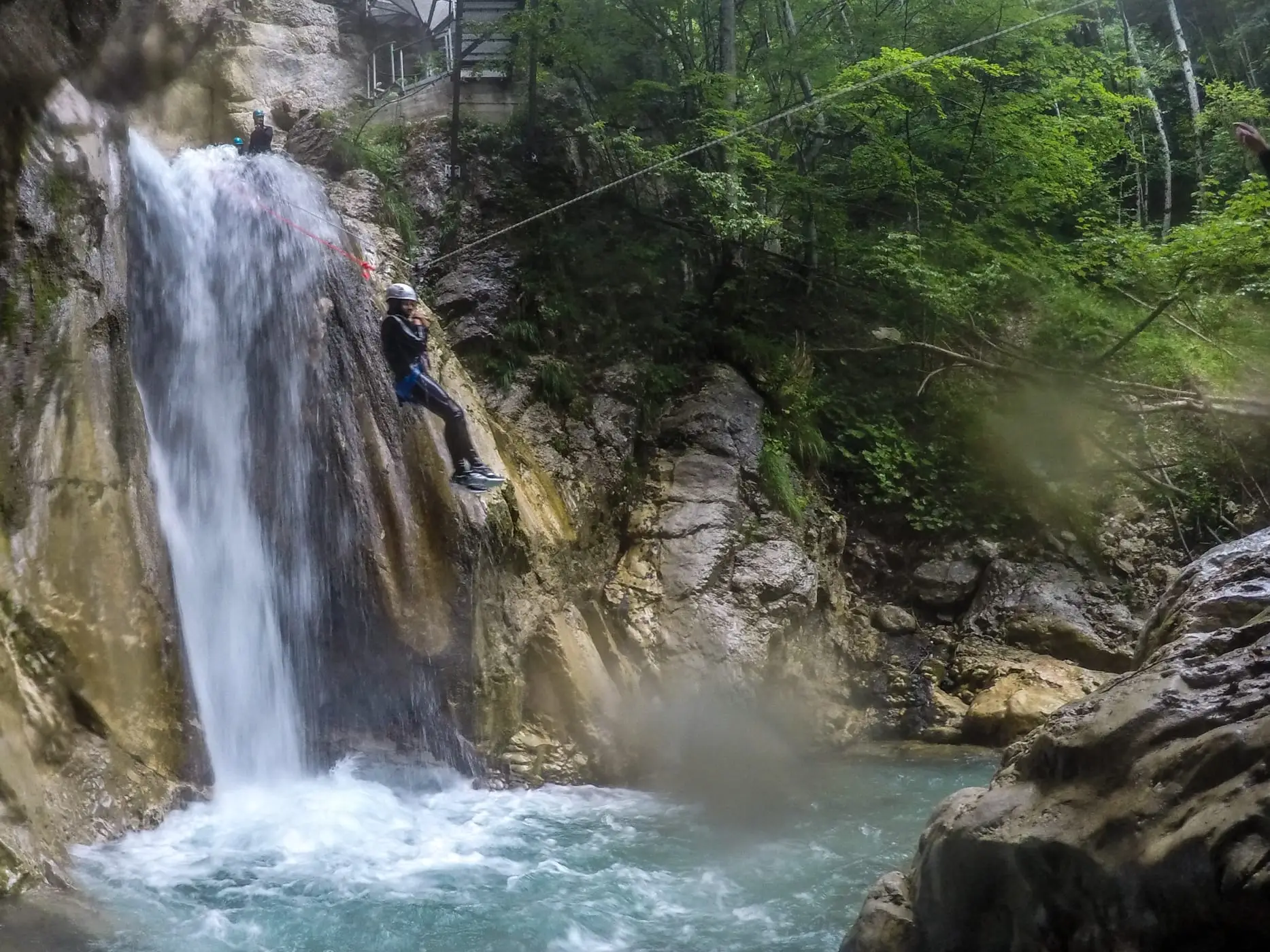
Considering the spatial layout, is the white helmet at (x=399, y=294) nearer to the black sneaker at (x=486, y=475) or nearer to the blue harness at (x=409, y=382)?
the blue harness at (x=409, y=382)

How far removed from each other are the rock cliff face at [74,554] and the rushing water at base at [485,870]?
0.46 metres

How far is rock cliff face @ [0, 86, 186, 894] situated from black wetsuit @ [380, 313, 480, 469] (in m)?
2.17

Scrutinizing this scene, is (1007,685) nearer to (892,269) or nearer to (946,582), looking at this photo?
(946,582)

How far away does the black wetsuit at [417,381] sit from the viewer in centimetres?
742

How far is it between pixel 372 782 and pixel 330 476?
264 centimetres

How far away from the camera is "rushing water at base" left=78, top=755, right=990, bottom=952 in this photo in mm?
5824

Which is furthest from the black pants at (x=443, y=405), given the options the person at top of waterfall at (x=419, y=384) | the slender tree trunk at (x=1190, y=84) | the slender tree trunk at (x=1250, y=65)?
the slender tree trunk at (x=1250, y=65)

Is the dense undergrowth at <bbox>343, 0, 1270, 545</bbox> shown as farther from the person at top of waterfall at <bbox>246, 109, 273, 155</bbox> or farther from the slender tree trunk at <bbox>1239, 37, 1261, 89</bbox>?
the slender tree trunk at <bbox>1239, 37, 1261, 89</bbox>

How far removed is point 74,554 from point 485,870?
141 inches

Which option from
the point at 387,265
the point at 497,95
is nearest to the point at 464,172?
the point at 497,95

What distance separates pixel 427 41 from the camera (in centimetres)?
2064

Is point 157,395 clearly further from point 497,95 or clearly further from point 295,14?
point 295,14

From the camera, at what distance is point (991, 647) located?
452 inches

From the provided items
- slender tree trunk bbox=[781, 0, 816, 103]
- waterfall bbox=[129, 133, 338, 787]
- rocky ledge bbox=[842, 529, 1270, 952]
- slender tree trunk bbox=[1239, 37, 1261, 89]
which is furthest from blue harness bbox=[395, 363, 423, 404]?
slender tree trunk bbox=[1239, 37, 1261, 89]
